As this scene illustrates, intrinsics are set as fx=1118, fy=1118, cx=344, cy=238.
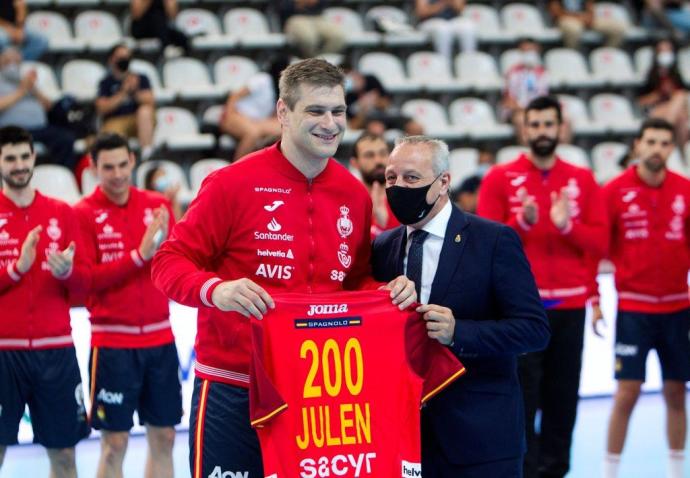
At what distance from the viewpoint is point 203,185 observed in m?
4.32

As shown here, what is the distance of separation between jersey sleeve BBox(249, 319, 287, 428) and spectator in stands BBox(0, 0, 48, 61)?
8236mm

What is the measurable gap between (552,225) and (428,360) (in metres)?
2.86

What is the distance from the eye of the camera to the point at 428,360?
430cm

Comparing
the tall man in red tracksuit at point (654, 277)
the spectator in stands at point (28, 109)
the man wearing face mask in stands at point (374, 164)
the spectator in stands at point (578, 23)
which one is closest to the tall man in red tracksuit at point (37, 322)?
the man wearing face mask in stands at point (374, 164)

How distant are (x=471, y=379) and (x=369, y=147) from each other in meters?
3.53

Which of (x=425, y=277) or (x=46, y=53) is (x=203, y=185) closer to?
(x=425, y=277)

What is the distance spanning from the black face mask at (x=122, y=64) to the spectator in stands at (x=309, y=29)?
2.50 meters

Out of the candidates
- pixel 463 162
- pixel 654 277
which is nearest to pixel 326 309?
pixel 654 277

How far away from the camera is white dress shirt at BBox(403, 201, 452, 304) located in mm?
4422

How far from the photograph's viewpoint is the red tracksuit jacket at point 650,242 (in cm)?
747

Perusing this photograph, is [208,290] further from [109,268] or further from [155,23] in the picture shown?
[155,23]

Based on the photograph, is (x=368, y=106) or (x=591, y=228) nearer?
(x=591, y=228)

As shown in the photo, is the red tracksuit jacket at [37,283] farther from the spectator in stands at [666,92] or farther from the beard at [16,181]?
the spectator in stands at [666,92]

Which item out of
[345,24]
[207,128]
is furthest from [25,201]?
[345,24]
